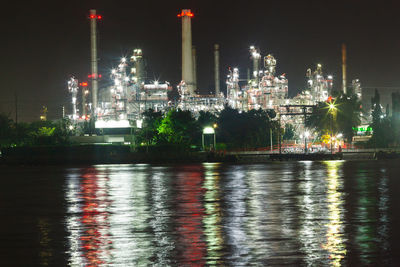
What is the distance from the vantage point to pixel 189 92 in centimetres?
11538

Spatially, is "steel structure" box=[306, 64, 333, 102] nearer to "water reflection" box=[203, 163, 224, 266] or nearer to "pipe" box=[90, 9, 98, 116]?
"pipe" box=[90, 9, 98, 116]

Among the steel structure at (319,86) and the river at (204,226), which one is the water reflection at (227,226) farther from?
the steel structure at (319,86)

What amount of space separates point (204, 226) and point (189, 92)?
3967 inches

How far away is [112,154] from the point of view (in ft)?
205

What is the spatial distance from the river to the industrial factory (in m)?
75.9

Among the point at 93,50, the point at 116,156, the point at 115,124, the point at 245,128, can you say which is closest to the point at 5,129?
the point at 93,50

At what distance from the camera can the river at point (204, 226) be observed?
11289mm

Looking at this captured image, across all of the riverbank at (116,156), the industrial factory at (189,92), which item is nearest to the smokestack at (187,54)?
the industrial factory at (189,92)

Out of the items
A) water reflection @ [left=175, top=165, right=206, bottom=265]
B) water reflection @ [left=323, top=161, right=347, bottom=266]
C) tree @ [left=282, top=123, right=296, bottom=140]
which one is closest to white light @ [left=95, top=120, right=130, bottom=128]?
tree @ [left=282, top=123, right=296, bottom=140]

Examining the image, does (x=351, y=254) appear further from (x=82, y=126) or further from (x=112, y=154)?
(x=82, y=126)

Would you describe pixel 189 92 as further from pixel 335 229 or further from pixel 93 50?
pixel 335 229

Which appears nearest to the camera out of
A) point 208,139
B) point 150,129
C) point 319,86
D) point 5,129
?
point 150,129

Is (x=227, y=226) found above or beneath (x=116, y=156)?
beneath

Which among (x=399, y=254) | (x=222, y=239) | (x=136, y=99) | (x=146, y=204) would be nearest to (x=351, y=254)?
(x=399, y=254)
